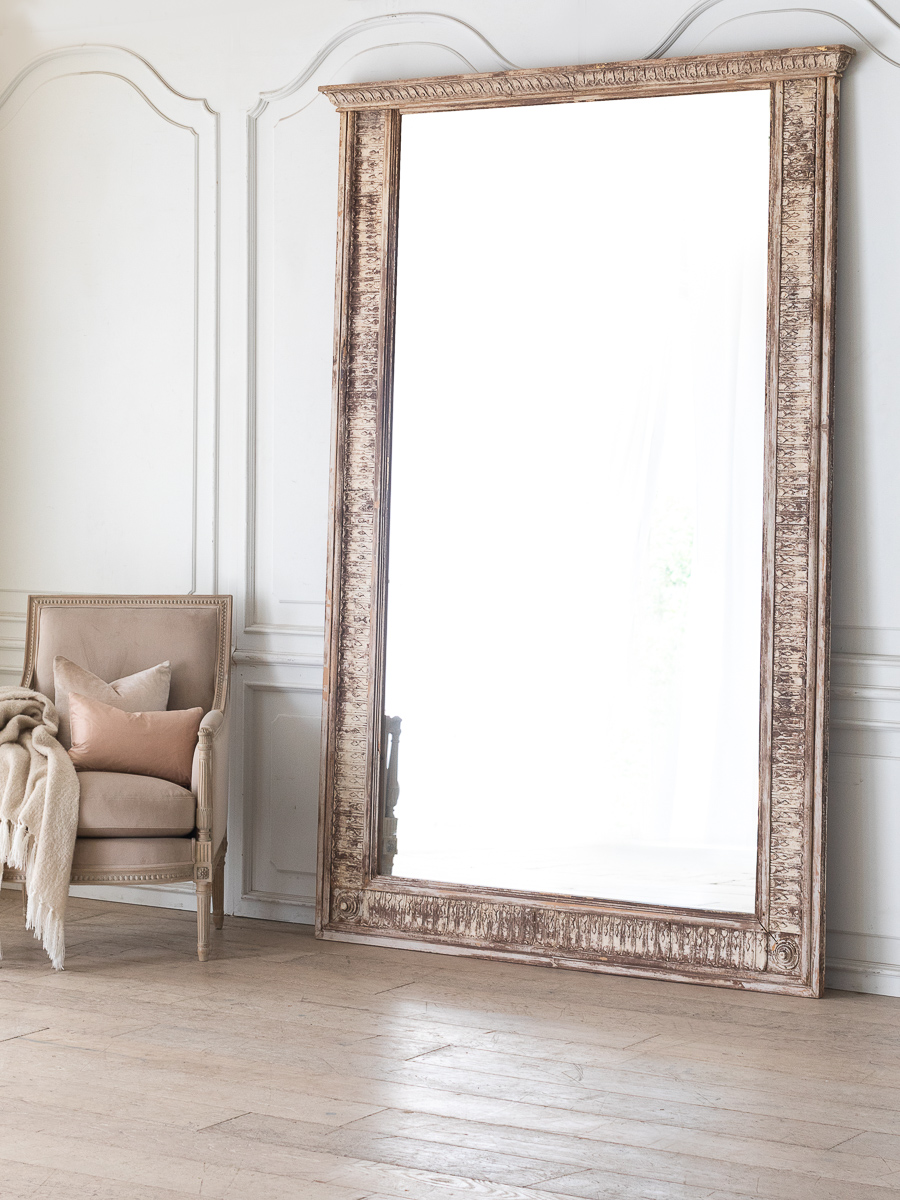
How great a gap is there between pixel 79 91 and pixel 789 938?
3.64 metres

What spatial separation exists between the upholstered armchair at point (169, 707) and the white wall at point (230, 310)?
0.68 ft

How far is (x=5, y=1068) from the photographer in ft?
9.48

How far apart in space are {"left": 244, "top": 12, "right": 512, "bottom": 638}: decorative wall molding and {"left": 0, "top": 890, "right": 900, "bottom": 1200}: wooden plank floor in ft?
3.88

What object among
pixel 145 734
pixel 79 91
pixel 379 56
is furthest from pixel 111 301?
pixel 145 734

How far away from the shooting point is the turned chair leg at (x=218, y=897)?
13.9 ft

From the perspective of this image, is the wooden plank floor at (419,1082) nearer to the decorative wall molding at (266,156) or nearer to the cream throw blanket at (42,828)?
the cream throw blanket at (42,828)

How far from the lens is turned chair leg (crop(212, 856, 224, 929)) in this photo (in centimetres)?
424

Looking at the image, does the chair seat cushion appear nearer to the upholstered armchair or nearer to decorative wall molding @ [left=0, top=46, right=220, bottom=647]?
the upholstered armchair

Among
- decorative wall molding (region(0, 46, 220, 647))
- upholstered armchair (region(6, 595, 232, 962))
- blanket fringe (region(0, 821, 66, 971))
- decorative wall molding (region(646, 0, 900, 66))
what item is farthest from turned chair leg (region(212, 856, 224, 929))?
decorative wall molding (region(646, 0, 900, 66))

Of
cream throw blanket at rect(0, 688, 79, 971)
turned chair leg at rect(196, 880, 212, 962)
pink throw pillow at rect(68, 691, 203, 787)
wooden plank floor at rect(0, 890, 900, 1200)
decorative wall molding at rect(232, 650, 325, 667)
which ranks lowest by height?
wooden plank floor at rect(0, 890, 900, 1200)

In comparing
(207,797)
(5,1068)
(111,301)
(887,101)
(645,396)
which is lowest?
(5,1068)

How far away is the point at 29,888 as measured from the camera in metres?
3.69

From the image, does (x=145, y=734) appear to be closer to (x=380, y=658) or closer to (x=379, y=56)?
(x=380, y=658)

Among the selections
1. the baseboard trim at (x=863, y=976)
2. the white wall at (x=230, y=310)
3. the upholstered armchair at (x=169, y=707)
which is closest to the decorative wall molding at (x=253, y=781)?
the white wall at (x=230, y=310)
